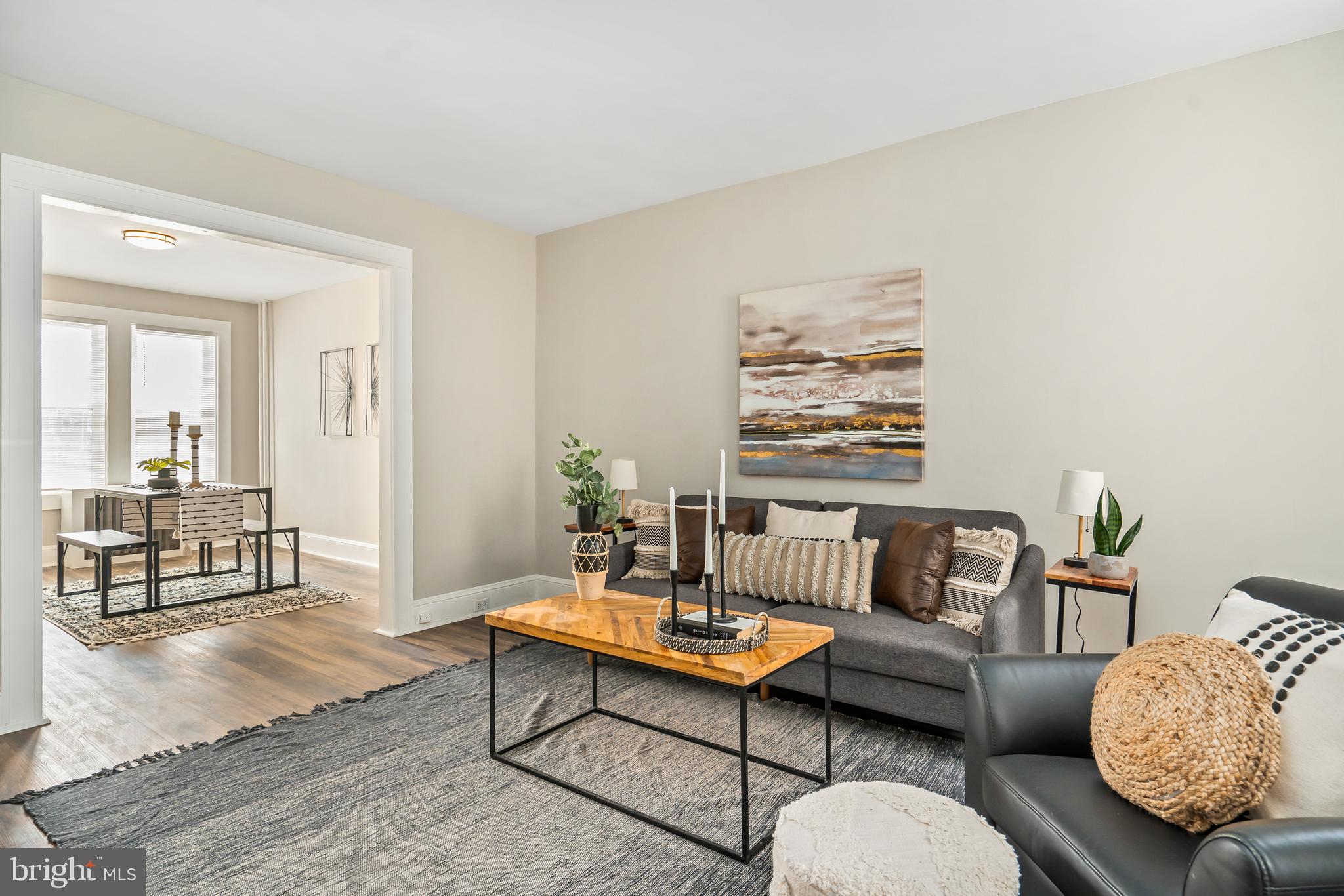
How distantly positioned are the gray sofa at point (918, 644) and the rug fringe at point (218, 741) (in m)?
1.47

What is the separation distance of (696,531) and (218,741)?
7.50ft

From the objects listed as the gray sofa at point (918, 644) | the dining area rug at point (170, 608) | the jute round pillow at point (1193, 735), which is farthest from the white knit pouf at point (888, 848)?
the dining area rug at point (170, 608)

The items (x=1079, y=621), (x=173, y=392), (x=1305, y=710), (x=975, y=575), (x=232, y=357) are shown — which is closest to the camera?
(x=1305, y=710)

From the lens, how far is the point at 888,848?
1311 millimetres

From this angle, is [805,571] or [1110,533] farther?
[805,571]

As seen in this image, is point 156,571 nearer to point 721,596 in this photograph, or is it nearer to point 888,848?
point 721,596

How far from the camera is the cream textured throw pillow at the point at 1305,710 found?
1229 millimetres

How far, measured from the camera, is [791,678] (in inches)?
118

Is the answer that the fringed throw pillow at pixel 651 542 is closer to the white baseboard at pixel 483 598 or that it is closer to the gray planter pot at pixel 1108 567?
the white baseboard at pixel 483 598

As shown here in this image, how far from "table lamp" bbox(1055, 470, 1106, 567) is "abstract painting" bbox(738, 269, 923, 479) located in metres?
0.79

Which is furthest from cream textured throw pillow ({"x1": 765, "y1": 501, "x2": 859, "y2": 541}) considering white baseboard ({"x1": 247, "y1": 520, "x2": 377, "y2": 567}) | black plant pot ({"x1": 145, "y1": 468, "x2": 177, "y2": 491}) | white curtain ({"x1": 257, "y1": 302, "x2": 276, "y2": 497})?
white curtain ({"x1": 257, "y1": 302, "x2": 276, "y2": 497})

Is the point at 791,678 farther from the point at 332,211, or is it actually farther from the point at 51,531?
the point at 51,531

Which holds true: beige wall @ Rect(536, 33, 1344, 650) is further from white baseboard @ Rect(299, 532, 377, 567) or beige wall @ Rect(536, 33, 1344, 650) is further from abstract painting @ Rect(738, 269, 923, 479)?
white baseboard @ Rect(299, 532, 377, 567)

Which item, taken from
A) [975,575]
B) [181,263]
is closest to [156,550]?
[181,263]
